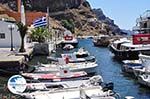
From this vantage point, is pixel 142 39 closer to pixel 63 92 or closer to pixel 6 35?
pixel 6 35

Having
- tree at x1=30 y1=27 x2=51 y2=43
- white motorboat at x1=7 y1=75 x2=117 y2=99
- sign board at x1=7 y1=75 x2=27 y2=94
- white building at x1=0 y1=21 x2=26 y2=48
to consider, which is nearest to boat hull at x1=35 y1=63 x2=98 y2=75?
white motorboat at x1=7 y1=75 x2=117 y2=99

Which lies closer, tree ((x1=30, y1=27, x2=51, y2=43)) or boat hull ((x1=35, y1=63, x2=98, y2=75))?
boat hull ((x1=35, y1=63, x2=98, y2=75))

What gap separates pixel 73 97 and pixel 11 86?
16.9 feet

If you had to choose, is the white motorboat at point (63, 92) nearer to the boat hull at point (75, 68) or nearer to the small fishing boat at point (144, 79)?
the small fishing boat at point (144, 79)

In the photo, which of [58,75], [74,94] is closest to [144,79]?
[58,75]

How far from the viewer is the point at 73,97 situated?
32.9 m

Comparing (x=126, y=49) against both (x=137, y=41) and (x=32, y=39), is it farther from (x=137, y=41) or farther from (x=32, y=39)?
(x=32, y=39)

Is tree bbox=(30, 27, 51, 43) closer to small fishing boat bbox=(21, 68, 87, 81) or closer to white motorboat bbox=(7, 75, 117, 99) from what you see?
small fishing boat bbox=(21, 68, 87, 81)

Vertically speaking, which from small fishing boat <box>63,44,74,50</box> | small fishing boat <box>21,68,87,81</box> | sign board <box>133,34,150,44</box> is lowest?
small fishing boat <box>63,44,74,50</box>

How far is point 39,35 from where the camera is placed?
90.4 m

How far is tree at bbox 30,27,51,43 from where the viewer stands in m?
90.2

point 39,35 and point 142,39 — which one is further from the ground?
point 39,35

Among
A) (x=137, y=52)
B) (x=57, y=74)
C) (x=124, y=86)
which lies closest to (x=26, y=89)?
(x=57, y=74)

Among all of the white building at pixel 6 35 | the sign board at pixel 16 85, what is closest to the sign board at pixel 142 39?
the white building at pixel 6 35
